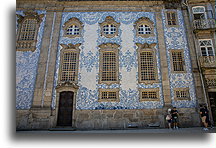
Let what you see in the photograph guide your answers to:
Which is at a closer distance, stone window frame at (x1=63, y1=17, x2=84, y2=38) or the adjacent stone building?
the adjacent stone building

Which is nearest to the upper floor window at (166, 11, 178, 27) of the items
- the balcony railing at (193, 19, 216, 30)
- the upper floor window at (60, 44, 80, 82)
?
the balcony railing at (193, 19, 216, 30)

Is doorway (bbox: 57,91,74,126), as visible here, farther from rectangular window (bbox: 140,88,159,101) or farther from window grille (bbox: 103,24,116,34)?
window grille (bbox: 103,24,116,34)

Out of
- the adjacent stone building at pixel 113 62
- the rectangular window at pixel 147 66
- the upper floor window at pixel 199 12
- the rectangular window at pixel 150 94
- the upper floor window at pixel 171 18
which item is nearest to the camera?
the adjacent stone building at pixel 113 62

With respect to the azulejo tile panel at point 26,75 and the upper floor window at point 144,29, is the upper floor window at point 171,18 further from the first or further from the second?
the azulejo tile panel at point 26,75

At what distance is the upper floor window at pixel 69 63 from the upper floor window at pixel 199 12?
301 inches

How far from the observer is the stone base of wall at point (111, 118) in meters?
9.79

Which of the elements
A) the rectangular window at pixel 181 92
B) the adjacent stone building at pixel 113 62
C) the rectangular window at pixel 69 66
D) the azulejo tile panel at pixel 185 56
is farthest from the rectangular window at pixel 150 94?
the rectangular window at pixel 69 66

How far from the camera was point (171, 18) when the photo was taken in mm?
12070

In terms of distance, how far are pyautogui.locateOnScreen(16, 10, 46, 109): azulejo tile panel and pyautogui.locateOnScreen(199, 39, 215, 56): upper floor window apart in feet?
31.9

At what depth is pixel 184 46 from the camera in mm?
11289

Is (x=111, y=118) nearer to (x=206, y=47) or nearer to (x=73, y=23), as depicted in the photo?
(x=73, y=23)

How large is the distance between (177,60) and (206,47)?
1.91 metres

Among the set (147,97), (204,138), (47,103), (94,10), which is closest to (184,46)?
(147,97)

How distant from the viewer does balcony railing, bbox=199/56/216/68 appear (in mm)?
10438
